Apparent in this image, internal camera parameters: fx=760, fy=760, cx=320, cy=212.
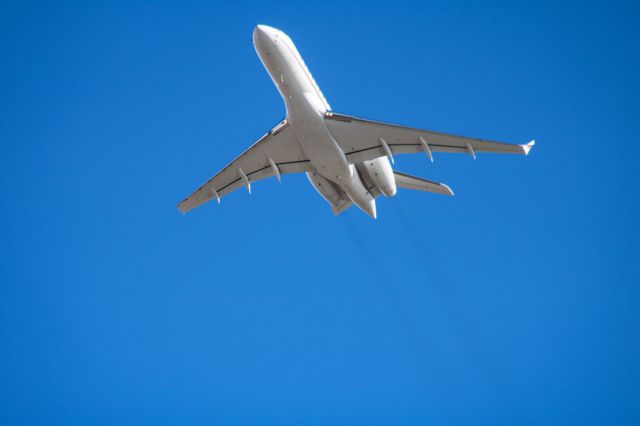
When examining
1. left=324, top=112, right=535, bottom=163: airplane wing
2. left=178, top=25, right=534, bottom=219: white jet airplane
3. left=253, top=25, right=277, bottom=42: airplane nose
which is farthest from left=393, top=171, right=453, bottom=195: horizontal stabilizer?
left=253, top=25, right=277, bottom=42: airplane nose

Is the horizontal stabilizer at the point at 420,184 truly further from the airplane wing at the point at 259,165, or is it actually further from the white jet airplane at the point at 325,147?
the airplane wing at the point at 259,165

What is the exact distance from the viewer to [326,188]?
4400cm

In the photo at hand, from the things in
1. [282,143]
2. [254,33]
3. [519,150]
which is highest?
[254,33]

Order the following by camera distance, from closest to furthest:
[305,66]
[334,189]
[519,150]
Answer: [519,150] → [305,66] → [334,189]

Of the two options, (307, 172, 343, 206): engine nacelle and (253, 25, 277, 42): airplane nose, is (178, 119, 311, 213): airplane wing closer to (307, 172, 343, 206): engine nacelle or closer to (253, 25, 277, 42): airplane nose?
(307, 172, 343, 206): engine nacelle

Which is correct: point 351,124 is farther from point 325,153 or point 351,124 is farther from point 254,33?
point 254,33

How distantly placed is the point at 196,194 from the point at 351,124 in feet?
37.5

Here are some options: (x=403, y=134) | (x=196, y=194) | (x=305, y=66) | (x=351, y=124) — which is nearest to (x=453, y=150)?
(x=403, y=134)

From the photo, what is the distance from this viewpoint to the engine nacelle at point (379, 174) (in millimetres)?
42375

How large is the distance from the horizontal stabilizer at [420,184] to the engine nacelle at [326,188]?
12.3 ft

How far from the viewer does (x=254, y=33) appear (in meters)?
38.6

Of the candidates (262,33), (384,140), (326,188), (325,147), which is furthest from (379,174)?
(262,33)

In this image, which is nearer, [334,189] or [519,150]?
[519,150]

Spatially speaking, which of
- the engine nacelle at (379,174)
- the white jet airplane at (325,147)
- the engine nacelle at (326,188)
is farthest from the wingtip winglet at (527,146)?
the engine nacelle at (326,188)
